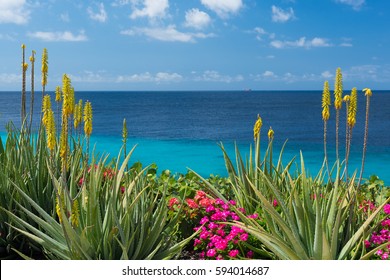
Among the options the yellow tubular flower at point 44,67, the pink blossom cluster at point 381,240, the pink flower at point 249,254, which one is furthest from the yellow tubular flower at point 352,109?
the yellow tubular flower at point 44,67

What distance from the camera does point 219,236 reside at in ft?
12.2

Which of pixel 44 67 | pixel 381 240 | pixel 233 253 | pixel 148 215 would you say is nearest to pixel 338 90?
pixel 381 240

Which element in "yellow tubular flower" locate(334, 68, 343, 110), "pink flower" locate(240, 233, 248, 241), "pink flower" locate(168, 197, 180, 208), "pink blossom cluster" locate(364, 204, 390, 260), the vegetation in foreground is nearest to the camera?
the vegetation in foreground

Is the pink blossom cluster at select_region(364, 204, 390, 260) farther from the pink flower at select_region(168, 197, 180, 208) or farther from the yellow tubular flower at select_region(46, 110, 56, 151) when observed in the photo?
the yellow tubular flower at select_region(46, 110, 56, 151)

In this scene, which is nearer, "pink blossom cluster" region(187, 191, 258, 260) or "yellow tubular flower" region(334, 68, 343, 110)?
"yellow tubular flower" region(334, 68, 343, 110)

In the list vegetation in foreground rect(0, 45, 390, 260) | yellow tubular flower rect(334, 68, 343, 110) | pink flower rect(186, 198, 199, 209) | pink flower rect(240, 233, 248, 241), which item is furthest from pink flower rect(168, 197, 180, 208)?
yellow tubular flower rect(334, 68, 343, 110)

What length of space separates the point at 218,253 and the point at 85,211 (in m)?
1.10

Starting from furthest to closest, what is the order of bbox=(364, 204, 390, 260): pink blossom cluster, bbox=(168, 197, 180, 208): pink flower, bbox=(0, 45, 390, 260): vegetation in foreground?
bbox=(168, 197, 180, 208): pink flower → bbox=(364, 204, 390, 260): pink blossom cluster → bbox=(0, 45, 390, 260): vegetation in foreground

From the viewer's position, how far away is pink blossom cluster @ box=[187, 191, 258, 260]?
3600 millimetres

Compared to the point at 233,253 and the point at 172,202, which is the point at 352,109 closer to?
the point at 233,253

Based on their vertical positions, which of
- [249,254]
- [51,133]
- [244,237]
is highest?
[51,133]

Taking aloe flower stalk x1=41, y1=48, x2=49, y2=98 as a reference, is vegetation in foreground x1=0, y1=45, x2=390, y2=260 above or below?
below
